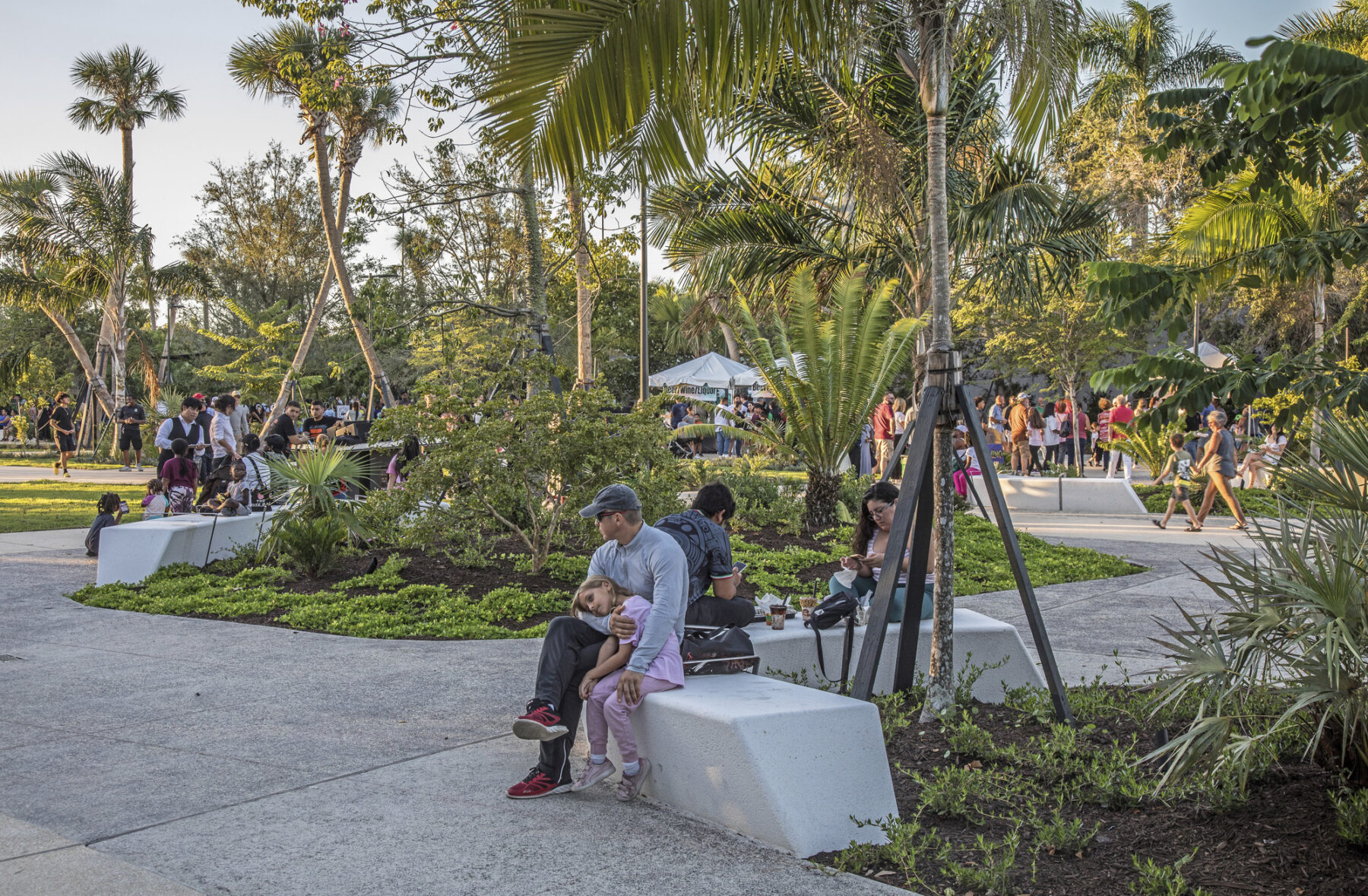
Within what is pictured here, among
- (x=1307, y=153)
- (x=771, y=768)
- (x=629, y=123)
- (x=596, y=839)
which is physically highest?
(x=1307, y=153)

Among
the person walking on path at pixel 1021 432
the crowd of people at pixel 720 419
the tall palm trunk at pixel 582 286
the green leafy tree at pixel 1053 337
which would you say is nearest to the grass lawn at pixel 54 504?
the tall palm trunk at pixel 582 286

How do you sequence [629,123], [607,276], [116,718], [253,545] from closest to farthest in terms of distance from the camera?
[629,123] → [116,718] → [253,545] → [607,276]

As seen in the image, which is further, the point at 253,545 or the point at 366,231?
the point at 366,231

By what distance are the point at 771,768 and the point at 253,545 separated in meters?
8.15

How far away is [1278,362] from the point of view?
14.4 ft

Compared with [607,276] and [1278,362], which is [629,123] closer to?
[1278,362]

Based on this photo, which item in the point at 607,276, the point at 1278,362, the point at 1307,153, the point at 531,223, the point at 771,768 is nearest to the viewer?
the point at 771,768

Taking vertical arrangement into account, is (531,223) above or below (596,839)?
above

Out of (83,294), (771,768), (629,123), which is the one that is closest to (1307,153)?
(629,123)

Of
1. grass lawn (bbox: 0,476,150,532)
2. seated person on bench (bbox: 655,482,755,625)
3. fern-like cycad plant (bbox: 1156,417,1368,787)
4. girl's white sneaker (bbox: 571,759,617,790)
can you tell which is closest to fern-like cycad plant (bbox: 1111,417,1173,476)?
seated person on bench (bbox: 655,482,755,625)

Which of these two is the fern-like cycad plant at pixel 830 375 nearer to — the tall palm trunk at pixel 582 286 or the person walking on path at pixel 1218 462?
the tall palm trunk at pixel 582 286

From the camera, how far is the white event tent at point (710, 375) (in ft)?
98.8

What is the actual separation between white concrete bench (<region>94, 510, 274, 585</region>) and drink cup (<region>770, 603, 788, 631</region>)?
6.65 m

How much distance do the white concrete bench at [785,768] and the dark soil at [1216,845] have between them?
160 millimetres
